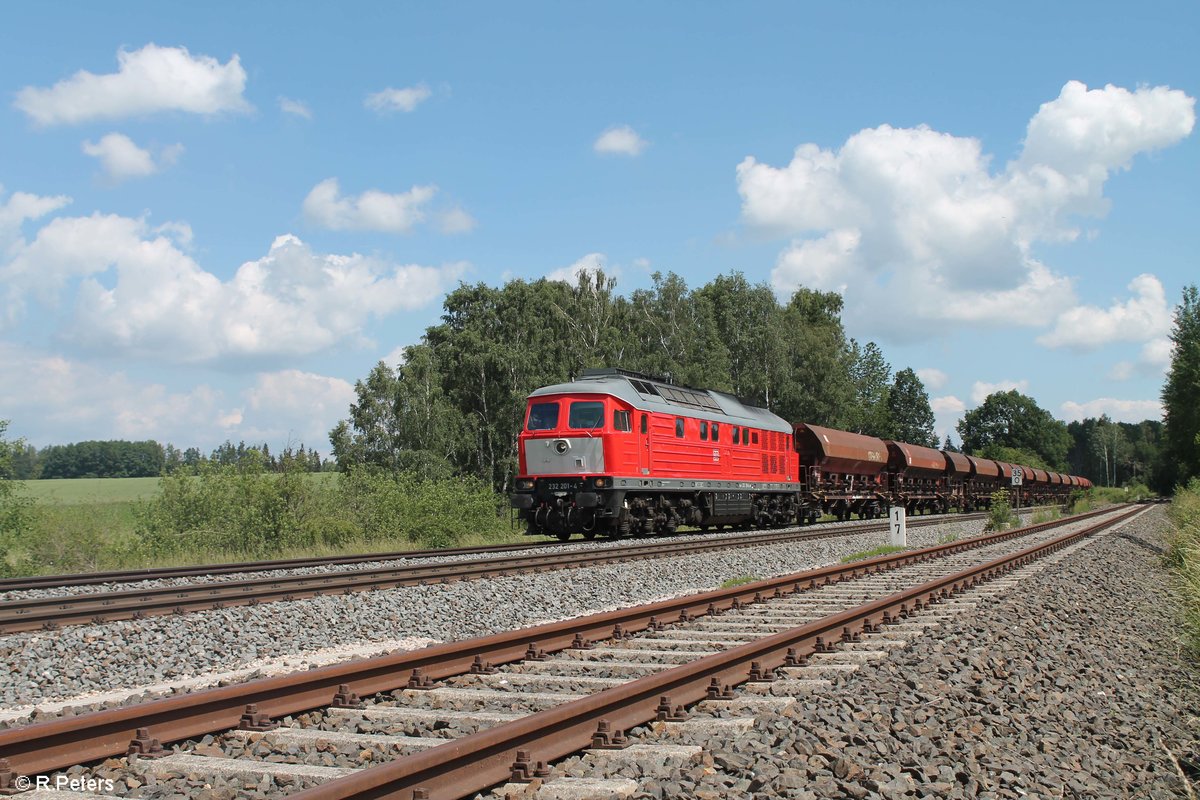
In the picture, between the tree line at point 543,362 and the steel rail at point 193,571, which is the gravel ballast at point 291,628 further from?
the tree line at point 543,362

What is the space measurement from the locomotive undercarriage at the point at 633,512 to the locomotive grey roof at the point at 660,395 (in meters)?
2.02

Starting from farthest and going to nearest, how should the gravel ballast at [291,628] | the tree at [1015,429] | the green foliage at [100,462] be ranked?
the tree at [1015,429], the green foliage at [100,462], the gravel ballast at [291,628]

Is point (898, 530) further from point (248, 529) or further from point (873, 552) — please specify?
point (248, 529)

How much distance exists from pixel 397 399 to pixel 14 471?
31.3 metres

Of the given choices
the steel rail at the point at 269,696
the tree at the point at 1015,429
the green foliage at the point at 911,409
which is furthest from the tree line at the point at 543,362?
the tree at the point at 1015,429

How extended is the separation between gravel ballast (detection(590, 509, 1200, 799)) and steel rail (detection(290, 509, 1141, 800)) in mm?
611

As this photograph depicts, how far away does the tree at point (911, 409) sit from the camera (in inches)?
4845

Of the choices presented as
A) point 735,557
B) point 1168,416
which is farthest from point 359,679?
point 1168,416

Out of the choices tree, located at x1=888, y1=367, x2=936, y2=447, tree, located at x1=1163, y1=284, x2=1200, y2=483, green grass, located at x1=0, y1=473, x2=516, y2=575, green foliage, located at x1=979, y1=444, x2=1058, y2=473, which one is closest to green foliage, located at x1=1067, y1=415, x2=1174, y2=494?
green foliage, located at x1=979, y1=444, x2=1058, y2=473

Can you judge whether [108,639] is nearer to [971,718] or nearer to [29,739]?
[29,739]

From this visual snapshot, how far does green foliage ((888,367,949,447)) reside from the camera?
123 m

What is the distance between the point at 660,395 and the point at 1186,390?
56.1 meters

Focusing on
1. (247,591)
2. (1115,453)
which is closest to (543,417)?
(247,591)

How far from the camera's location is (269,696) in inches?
233
